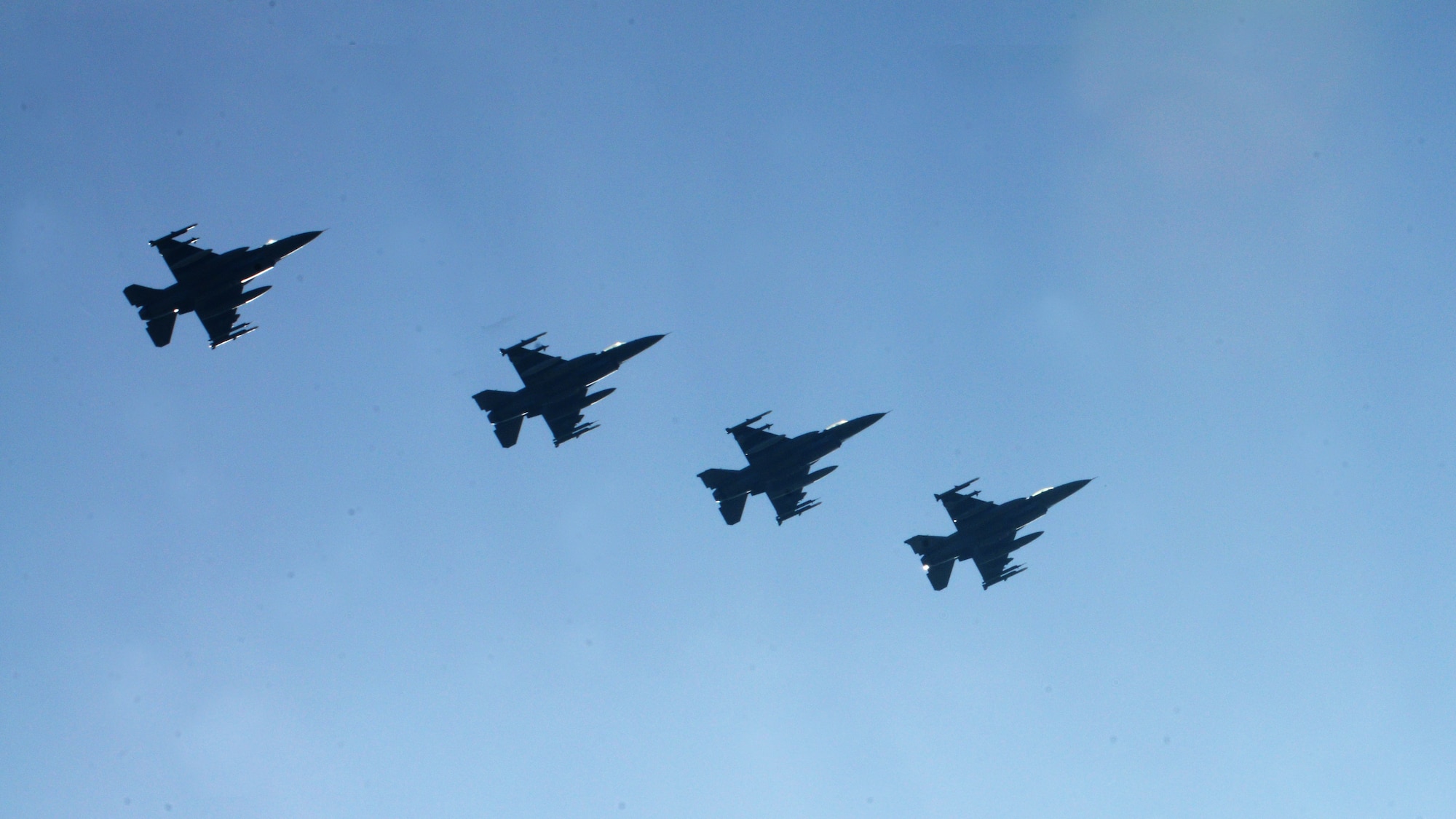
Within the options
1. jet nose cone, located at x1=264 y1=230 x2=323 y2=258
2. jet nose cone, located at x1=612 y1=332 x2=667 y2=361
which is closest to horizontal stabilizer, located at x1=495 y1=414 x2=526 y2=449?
jet nose cone, located at x1=612 y1=332 x2=667 y2=361

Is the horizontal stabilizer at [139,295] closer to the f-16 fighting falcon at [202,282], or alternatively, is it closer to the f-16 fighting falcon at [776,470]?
the f-16 fighting falcon at [202,282]

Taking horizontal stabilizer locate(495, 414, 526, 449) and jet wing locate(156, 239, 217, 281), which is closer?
jet wing locate(156, 239, 217, 281)

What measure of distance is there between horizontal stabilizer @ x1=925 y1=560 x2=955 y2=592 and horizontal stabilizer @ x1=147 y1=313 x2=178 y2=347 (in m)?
48.2

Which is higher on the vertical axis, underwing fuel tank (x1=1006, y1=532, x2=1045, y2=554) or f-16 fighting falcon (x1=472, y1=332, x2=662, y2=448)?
f-16 fighting falcon (x1=472, y1=332, x2=662, y2=448)

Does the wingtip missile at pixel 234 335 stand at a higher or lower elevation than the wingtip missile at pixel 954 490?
higher

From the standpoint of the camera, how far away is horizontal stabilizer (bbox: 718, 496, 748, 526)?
63469 millimetres

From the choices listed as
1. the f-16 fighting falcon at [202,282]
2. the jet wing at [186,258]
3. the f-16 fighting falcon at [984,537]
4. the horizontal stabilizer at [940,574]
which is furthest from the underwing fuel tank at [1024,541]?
the jet wing at [186,258]

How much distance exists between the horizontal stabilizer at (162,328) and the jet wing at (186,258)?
2273 mm

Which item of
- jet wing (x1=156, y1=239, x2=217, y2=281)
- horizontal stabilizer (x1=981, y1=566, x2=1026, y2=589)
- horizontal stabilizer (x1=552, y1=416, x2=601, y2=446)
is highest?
jet wing (x1=156, y1=239, x2=217, y2=281)

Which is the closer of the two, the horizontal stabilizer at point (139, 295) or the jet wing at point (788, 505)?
the horizontal stabilizer at point (139, 295)

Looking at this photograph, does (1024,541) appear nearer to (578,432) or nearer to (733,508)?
(733,508)

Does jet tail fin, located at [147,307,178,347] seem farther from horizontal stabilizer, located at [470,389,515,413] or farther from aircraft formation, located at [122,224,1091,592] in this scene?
horizontal stabilizer, located at [470,389,515,413]

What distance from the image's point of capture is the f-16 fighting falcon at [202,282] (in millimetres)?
56094

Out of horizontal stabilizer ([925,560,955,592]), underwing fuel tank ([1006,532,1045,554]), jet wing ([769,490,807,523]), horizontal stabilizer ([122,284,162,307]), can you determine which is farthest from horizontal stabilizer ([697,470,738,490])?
horizontal stabilizer ([122,284,162,307])
